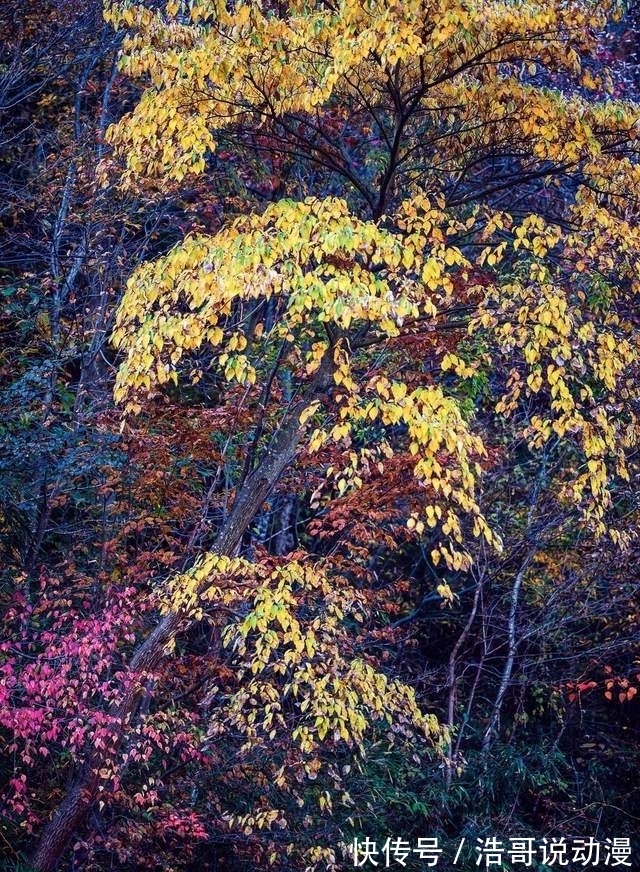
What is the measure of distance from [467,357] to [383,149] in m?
2.21

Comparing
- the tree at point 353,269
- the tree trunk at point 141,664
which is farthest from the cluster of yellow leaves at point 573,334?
the tree trunk at point 141,664

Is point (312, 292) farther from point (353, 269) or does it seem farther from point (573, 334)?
point (573, 334)

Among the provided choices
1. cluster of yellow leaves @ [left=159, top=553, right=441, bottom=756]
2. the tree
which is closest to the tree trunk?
the tree

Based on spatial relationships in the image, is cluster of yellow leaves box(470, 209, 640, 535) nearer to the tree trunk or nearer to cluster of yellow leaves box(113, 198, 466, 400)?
cluster of yellow leaves box(113, 198, 466, 400)

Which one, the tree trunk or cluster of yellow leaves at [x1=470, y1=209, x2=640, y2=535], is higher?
cluster of yellow leaves at [x1=470, y1=209, x2=640, y2=535]

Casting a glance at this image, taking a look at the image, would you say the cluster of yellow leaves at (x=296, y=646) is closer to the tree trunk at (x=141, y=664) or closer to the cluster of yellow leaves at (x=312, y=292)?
the tree trunk at (x=141, y=664)

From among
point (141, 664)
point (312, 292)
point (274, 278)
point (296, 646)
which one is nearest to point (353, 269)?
point (312, 292)

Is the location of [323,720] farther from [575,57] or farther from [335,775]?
[575,57]

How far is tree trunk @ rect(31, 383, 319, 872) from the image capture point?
6.45 metres

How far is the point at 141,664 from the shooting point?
6.66 metres

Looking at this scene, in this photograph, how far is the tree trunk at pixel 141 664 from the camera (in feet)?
21.2

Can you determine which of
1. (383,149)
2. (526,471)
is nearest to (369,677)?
(526,471)

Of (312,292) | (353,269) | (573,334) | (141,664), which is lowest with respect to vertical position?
(141,664)

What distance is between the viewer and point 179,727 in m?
7.04
